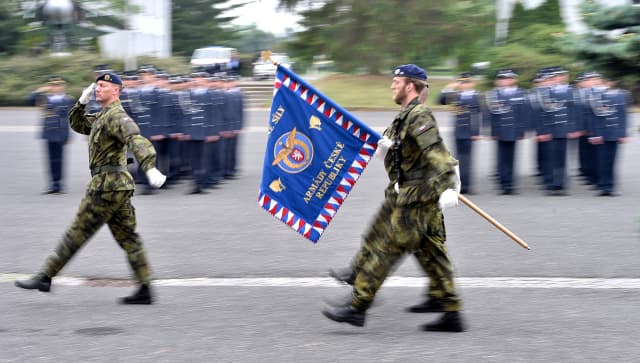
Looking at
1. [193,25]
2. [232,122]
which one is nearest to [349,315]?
[232,122]

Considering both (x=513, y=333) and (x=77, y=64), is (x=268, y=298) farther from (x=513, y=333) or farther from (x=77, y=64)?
(x=77, y=64)

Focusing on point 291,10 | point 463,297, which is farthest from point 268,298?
point 291,10

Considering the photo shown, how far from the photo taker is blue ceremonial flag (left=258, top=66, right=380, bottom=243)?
670cm

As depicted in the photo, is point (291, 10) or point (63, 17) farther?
point (291, 10)

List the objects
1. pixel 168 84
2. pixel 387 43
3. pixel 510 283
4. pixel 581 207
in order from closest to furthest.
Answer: pixel 510 283 < pixel 581 207 < pixel 168 84 < pixel 387 43

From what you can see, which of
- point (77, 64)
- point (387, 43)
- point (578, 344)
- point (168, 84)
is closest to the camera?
point (578, 344)

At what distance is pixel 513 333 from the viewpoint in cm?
621

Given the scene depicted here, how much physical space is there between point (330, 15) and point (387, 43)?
2.94m

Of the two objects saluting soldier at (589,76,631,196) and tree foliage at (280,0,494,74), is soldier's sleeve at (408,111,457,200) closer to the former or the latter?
saluting soldier at (589,76,631,196)

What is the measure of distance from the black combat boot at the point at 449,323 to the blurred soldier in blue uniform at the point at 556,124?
7187 mm

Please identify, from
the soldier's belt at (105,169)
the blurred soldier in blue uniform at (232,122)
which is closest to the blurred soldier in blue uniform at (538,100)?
the blurred soldier in blue uniform at (232,122)

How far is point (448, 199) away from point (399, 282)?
7.05ft

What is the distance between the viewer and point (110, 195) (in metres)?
6.71

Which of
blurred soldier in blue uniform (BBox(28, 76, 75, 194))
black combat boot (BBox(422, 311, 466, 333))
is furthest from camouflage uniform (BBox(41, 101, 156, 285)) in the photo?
blurred soldier in blue uniform (BBox(28, 76, 75, 194))
